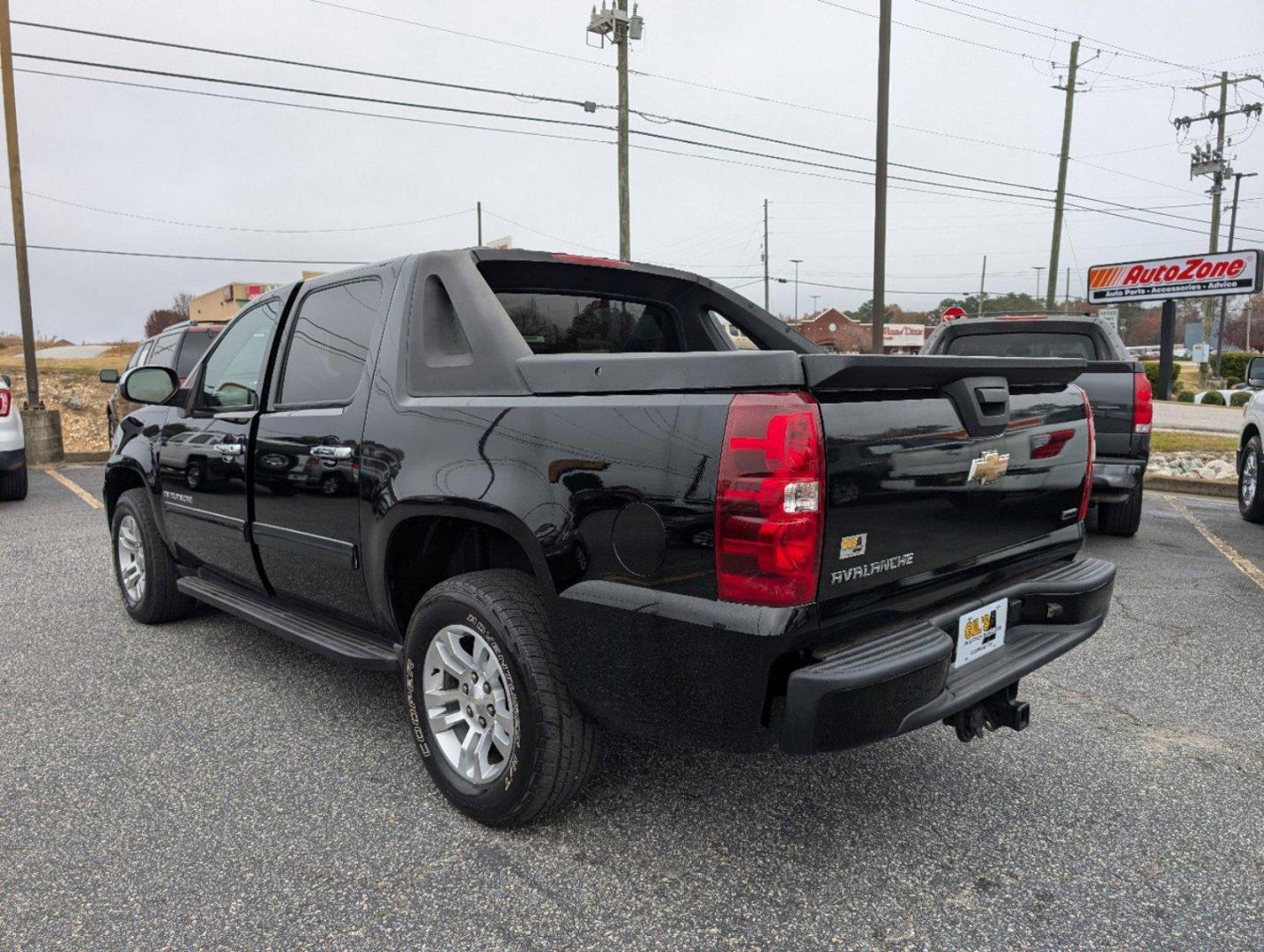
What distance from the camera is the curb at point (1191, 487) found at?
391 inches

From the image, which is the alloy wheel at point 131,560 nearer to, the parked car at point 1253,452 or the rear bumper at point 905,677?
the rear bumper at point 905,677

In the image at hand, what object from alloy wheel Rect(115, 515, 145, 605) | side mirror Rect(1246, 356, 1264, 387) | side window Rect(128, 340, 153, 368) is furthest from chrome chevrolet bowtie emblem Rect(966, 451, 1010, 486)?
side window Rect(128, 340, 153, 368)

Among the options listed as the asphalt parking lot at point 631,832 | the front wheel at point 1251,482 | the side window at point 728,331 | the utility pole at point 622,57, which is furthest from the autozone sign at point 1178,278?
the side window at point 728,331

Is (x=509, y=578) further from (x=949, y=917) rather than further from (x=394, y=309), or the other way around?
(x=949, y=917)

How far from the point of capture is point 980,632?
8.61 feet

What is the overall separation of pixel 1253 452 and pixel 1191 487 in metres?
2.32

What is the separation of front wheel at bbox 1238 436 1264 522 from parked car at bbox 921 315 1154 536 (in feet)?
4.30

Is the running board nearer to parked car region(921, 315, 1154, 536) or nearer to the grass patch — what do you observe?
parked car region(921, 315, 1154, 536)

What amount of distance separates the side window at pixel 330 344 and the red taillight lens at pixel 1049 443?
7.42 feet

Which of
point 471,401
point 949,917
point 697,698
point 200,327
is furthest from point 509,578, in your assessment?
point 200,327

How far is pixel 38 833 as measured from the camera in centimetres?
274

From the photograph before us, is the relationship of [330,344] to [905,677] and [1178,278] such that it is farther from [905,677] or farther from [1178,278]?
[1178,278]

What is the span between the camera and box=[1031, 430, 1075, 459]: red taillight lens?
285 centimetres

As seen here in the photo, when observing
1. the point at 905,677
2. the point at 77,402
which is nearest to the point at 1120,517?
the point at 905,677
